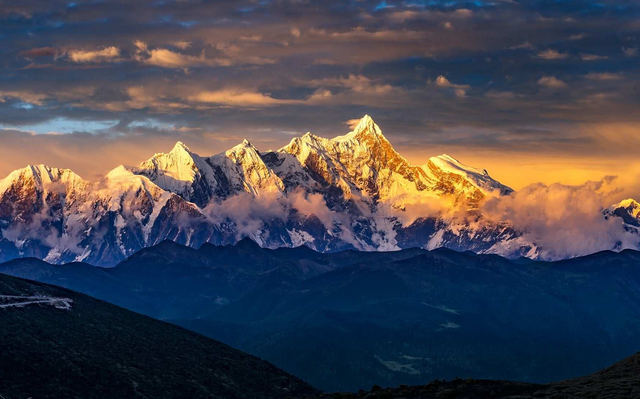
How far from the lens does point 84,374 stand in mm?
197500

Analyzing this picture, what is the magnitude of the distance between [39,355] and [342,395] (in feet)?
252

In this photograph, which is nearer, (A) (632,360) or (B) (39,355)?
(A) (632,360)

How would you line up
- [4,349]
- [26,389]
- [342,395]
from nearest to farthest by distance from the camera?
1. [342,395]
2. [26,389]
3. [4,349]

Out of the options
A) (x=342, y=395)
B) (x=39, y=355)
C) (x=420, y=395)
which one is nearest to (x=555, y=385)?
(x=420, y=395)

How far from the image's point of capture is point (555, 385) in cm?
14062

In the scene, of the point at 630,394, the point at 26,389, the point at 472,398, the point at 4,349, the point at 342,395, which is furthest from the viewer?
the point at 4,349

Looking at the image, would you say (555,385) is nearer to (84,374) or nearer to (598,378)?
(598,378)

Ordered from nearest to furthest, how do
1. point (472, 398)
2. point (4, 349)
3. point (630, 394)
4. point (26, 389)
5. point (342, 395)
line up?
1. point (630, 394)
2. point (472, 398)
3. point (342, 395)
4. point (26, 389)
5. point (4, 349)

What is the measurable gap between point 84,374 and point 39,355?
32.2ft

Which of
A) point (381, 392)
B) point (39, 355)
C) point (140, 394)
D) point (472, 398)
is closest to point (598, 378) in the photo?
point (472, 398)

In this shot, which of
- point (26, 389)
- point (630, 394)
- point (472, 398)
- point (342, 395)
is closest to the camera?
point (630, 394)

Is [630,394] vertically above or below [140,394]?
above

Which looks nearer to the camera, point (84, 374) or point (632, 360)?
point (632, 360)

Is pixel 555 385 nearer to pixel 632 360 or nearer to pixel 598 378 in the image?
pixel 598 378
